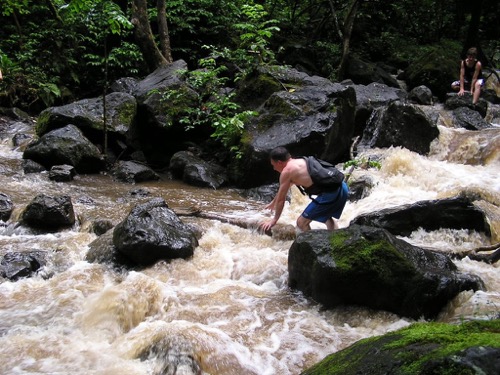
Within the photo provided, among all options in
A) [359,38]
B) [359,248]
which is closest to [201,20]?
[359,38]

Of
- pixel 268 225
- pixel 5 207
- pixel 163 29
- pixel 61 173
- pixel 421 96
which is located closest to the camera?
pixel 268 225

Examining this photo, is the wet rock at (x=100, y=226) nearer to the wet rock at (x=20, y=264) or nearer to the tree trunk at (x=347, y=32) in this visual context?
the wet rock at (x=20, y=264)

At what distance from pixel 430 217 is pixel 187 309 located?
4087mm

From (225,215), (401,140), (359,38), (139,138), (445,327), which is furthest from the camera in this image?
(359,38)

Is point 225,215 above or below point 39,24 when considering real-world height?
below

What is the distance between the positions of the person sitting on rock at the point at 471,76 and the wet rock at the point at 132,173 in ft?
34.2

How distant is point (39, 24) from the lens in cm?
1597

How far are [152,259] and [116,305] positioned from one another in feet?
3.94

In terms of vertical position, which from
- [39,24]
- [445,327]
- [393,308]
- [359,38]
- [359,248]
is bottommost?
[393,308]

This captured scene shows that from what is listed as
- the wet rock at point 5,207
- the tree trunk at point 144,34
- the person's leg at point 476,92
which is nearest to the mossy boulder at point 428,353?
the wet rock at point 5,207

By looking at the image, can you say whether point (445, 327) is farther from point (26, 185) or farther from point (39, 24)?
point (39, 24)

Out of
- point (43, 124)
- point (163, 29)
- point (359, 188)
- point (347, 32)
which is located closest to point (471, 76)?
point (347, 32)

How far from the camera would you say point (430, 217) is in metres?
6.49

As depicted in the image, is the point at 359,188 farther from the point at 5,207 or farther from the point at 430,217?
the point at 5,207
